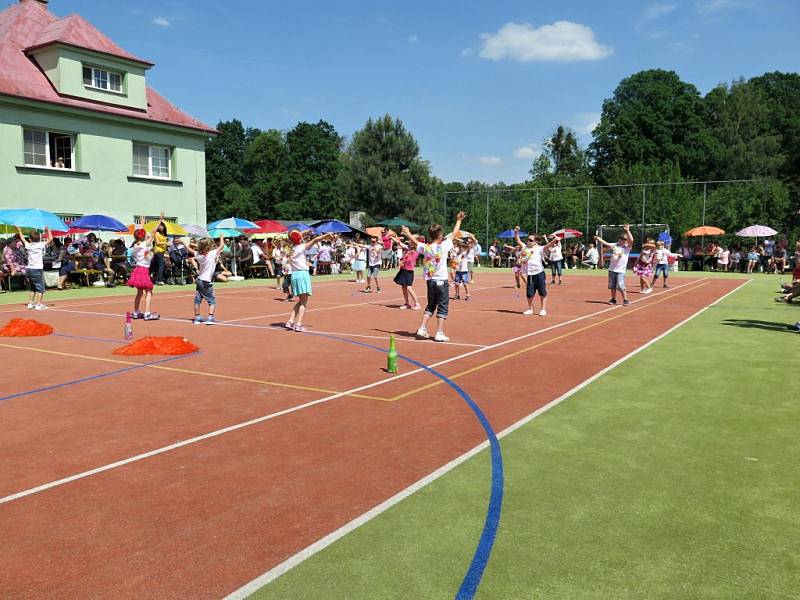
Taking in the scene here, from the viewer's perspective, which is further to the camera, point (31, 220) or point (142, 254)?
point (31, 220)

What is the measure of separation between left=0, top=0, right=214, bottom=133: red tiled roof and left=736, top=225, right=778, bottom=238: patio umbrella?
31984mm

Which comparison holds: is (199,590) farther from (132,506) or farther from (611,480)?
(611,480)

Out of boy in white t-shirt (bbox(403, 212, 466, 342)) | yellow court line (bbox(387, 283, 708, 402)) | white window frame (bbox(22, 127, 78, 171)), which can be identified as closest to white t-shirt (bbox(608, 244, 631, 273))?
yellow court line (bbox(387, 283, 708, 402))

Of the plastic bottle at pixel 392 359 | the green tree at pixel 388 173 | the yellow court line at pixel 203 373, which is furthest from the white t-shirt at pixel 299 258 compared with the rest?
the green tree at pixel 388 173

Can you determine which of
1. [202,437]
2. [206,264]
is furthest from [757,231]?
[202,437]

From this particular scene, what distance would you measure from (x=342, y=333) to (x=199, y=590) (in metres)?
9.84

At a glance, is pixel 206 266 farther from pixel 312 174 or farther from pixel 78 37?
pixel 312 174

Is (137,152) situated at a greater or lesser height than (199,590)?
greater

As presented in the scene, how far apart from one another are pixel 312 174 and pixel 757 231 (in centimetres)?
5579

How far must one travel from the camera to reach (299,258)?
43.6ft

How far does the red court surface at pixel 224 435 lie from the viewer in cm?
407

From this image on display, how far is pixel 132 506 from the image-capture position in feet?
15.6

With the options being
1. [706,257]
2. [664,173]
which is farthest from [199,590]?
[664,173]

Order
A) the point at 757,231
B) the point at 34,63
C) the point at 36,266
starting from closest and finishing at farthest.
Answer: the point at 36,266 < the point at 34,63 < the point at 757,231
